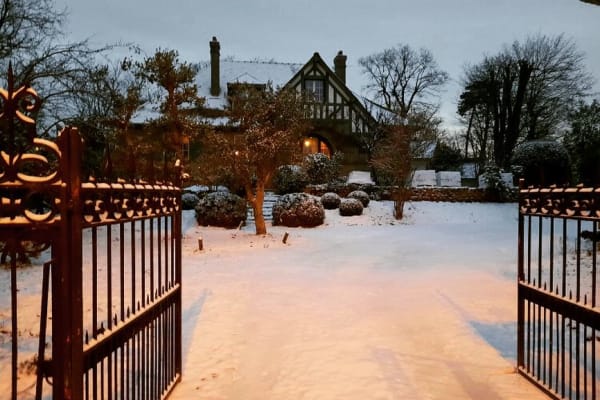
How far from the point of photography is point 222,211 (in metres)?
16.5

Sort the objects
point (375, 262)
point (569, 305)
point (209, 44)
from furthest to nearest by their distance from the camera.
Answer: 1. point (209, 44)
2. point (375, 262)
3. point (569, 305)

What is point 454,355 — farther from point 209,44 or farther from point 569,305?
point 209,44

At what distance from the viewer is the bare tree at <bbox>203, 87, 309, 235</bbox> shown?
44.0 feet

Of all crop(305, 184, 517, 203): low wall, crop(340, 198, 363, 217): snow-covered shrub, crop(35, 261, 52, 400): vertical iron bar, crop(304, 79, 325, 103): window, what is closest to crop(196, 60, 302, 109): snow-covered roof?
crop(304, 79, 325, 103): window

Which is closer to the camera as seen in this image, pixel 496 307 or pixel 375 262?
pixel 496 307

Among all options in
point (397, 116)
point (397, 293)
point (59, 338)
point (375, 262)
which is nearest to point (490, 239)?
point (375, 262)

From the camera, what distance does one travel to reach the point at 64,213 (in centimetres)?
192

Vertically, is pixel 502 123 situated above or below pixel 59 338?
above

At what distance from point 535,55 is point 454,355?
32.7m

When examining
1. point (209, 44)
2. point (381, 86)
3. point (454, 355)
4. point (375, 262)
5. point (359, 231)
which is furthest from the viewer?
point (381, 86)

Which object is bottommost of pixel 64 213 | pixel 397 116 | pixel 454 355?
pixel 454 355

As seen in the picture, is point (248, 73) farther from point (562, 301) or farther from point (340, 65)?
point (562, 301)

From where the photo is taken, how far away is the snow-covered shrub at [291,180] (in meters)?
20.9

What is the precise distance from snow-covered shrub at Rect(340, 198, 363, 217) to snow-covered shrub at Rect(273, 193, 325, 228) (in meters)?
1.93
